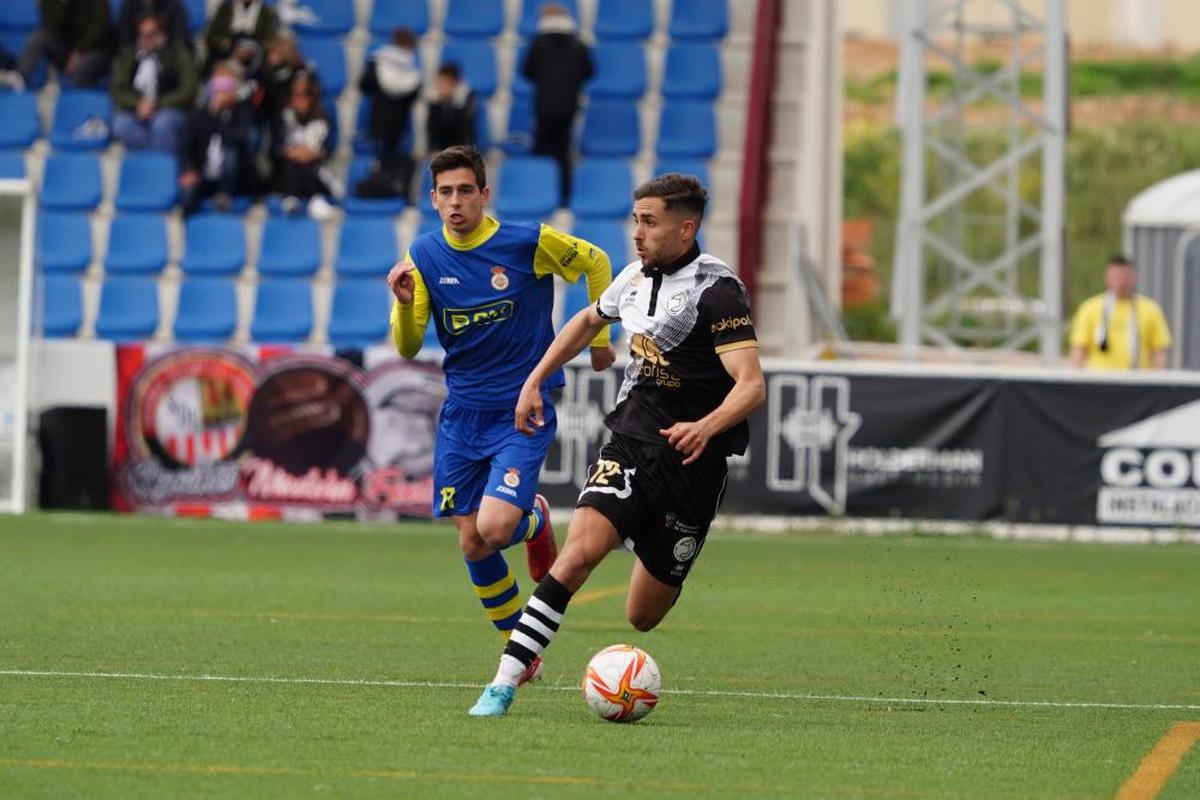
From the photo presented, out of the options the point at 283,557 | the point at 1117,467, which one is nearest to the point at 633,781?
the point at 283,557

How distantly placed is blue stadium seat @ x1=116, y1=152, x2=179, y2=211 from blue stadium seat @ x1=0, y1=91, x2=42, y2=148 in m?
1.19

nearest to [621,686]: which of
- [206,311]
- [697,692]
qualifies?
[697,692]

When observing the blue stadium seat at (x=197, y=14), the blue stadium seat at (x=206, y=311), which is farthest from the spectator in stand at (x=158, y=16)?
the blue stadium seat at (x=206, y=311)

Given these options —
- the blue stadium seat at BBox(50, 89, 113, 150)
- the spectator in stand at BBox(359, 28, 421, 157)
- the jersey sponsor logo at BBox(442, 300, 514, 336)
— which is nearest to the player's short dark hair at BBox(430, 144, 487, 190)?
the jersey sponsor logo at BBox(442, 300, 514, 336)

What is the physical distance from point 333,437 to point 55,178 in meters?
5.68

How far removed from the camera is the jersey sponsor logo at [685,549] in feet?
28.2

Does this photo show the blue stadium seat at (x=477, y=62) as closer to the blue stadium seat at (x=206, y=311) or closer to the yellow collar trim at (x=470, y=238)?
the blue stadium seat at (x=206, y=311)

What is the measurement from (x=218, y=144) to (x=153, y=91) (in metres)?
1.12

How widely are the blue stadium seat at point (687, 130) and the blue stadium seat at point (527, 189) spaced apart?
1281mm

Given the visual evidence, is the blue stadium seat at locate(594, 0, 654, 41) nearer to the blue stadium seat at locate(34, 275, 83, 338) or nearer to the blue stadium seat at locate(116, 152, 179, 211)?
the blue stadium seat at locate(116, 152, 179, 211)

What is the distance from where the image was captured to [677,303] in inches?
331

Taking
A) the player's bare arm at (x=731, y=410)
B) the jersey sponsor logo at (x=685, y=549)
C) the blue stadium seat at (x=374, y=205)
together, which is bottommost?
the jersey sponsor logo at (x=685, y=549)

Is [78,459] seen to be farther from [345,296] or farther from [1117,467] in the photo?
[1117,467]

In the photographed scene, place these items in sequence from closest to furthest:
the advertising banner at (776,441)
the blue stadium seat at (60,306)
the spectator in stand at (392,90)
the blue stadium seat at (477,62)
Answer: the advertising banner at (776,441) < the blue stadium seat at (60,306) < the spectator in stand at (392,90) < the blue stadium seat at (477,62)
